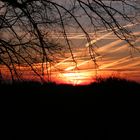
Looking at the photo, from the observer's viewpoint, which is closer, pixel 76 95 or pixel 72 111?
pixel 72 111

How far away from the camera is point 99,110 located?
1030 cm

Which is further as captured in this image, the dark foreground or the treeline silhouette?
the treeline silhouette

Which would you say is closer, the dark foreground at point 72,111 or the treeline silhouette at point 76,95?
the dark foreground at point 72,111

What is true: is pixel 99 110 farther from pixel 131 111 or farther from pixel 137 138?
pixel 137 138

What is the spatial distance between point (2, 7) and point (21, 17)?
0.50 meters

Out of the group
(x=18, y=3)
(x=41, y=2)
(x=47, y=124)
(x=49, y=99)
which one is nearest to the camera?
(x=18, y=3)

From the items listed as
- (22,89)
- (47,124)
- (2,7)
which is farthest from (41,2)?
(22,89)

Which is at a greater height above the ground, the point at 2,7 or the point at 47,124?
the point at 2,7

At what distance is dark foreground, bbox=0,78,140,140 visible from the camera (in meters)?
8.71

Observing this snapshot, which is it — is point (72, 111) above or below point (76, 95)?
below

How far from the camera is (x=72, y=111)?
402 inches

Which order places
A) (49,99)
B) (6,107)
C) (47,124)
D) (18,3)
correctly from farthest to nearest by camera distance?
(49,99) → (6,107) → (47,124) → (18,3)

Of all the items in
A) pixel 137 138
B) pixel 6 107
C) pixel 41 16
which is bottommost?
pixel 137 138

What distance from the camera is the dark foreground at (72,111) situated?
871 centimetres
